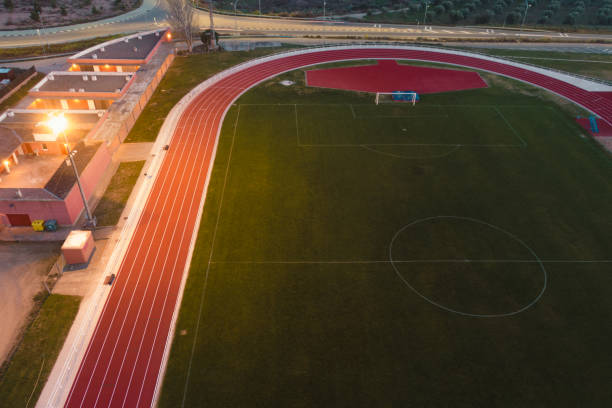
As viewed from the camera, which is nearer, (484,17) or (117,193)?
(117,193)

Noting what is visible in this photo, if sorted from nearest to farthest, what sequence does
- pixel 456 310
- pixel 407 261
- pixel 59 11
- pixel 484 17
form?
1. pixel 456 310
2. pixel 407 261
3. pixel 59 11
4. pixel 484 17

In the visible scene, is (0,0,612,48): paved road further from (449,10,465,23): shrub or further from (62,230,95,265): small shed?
(62,230,95,265): small shed

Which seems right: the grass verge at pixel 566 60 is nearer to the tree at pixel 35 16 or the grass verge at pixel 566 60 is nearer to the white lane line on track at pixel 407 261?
the white lane line on track at pixel 407 261

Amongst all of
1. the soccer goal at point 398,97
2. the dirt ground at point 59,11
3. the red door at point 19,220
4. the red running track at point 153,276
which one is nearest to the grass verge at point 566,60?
the red running track at point 153,276

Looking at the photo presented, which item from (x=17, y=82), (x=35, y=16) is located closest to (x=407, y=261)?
(x=17, y=82)

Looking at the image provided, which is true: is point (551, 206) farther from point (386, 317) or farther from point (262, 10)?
point (262, 10)

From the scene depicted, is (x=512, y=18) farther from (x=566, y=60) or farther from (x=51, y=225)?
(x=51, y=225)

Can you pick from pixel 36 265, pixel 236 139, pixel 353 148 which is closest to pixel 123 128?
pixel 236 139

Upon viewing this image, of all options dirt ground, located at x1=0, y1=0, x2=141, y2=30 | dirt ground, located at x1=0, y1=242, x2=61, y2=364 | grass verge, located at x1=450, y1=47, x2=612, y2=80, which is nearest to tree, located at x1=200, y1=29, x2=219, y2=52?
dirt ground, located at x1=0, y1=0, x2=141, y2=30
